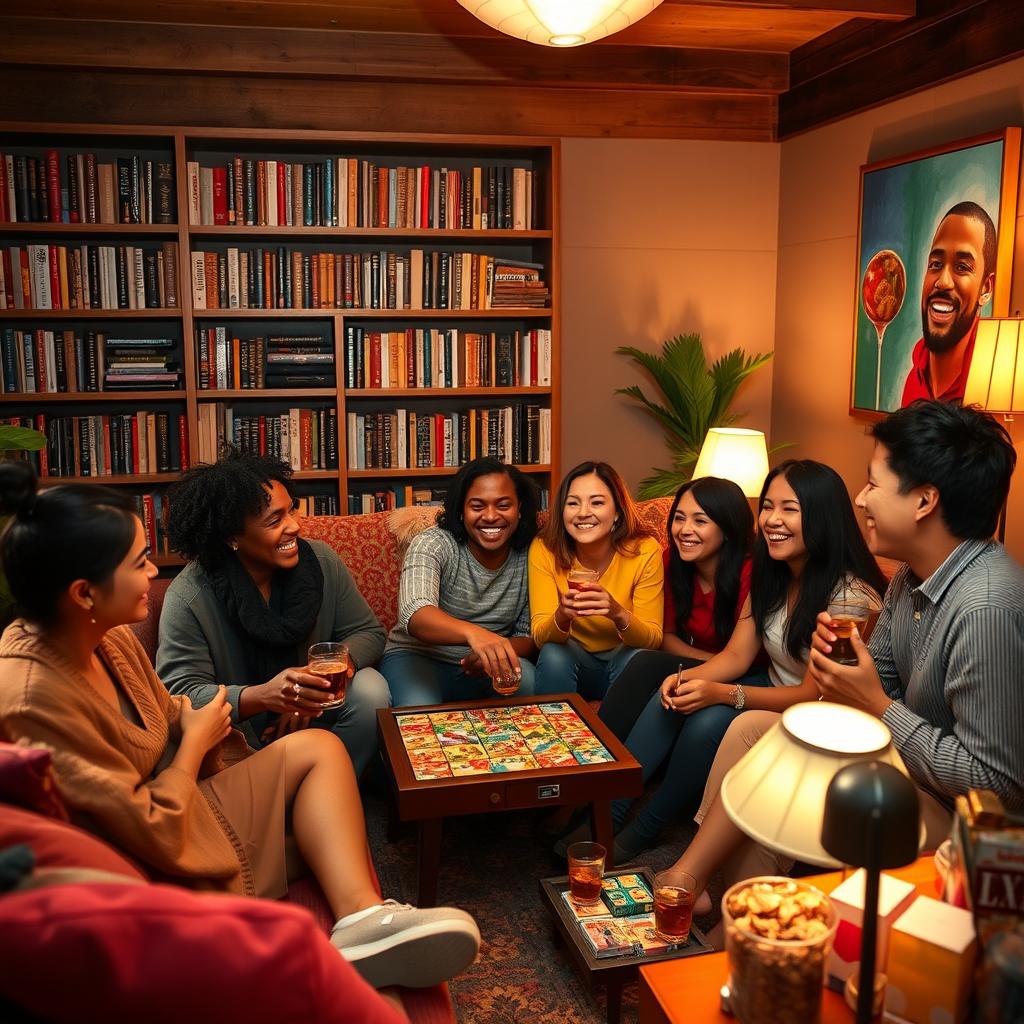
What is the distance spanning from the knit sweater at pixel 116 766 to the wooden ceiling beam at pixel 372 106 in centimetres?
303

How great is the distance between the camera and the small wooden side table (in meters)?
1.29

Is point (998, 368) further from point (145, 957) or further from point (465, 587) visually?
point (145, 957)

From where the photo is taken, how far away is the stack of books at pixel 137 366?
157 inches

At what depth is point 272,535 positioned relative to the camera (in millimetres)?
2541

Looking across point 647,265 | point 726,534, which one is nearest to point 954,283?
point 726,534

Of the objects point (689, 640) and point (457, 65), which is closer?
point (689, 640)

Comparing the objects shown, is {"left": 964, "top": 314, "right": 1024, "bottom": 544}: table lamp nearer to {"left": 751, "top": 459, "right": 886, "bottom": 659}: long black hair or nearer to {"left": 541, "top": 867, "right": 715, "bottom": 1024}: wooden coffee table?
{"left": 751, "top": 459, "right": 886, "bottom": 659}: long black hair

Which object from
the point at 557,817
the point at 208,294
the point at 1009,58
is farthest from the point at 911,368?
the point at 208,294

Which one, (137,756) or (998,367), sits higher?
(998,367)

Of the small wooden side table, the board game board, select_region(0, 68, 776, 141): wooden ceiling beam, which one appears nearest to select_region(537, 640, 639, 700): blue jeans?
the board game board

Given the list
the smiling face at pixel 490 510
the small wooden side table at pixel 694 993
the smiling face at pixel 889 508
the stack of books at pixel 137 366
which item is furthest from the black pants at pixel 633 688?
the stack of books at pixel 137 366

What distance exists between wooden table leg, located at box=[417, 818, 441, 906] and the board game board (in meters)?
0.13

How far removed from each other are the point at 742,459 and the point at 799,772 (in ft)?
8.98

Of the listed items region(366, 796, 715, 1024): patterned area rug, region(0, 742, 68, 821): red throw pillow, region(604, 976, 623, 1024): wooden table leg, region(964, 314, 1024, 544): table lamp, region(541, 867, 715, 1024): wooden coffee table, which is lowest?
region(366, 796, 715, 1024): patterned area rug
